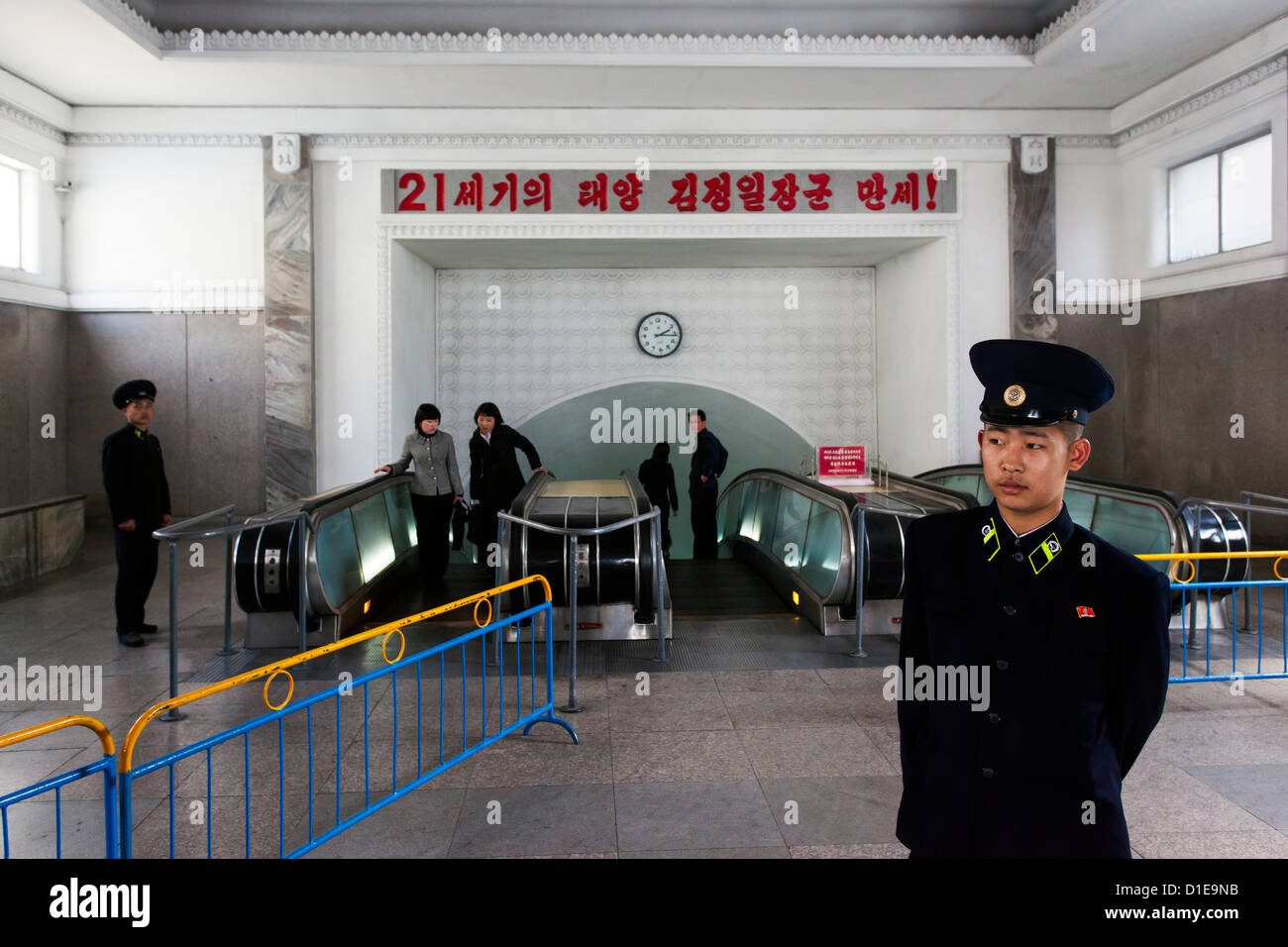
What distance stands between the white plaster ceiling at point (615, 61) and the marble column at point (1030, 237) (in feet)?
3.46

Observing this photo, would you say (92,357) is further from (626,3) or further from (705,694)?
(705,694)

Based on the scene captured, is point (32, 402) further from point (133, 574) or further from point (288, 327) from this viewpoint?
point (133, 574)

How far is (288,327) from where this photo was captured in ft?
36.5

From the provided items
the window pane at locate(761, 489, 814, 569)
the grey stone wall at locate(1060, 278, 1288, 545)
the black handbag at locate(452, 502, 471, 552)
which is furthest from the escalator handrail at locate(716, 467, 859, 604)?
the grey stone wall at locate(1060, 278, 1288, 545)

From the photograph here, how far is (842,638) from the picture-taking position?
6.84 m

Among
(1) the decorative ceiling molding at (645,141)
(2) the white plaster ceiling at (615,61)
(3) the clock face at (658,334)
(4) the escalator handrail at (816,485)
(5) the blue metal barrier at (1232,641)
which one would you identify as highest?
(2) the white plaster ceiling at (615,61)

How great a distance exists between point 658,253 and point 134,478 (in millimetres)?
7640

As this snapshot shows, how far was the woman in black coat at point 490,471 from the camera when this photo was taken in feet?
28.9

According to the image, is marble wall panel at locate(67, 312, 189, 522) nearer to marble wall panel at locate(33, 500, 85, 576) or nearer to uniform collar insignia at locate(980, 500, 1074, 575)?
marble wall panel at locate(33, 500, 85, 576)

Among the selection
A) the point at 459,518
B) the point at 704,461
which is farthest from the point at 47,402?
the point at 704,461

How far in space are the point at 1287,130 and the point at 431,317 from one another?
10.4m

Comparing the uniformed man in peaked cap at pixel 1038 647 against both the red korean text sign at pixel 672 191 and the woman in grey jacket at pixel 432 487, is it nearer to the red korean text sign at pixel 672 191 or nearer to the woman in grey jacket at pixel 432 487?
the woman in grey jacket at pixel 432 487

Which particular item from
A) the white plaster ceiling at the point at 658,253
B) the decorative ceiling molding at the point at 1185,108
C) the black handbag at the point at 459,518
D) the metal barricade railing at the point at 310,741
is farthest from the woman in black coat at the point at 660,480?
the decorative ceiling molding at the point at 1185,108

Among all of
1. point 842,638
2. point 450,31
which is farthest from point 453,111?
point 842,638
